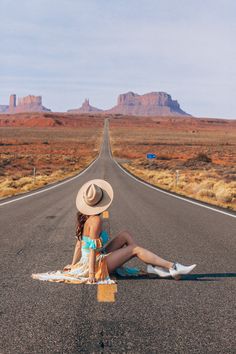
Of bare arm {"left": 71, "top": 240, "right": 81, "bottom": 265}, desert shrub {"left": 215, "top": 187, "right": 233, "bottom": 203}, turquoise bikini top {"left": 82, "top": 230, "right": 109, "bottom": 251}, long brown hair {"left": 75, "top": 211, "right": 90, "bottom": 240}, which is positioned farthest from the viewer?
desert shrub {"left": 215, "top": 187, "right": 233, "bottom": 203}

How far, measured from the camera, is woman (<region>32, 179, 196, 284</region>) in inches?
219

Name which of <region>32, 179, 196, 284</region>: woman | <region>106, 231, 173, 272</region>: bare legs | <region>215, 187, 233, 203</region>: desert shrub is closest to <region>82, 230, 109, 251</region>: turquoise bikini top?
<region>32, 179, 196, 284</region>: woman

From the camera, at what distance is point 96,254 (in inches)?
222

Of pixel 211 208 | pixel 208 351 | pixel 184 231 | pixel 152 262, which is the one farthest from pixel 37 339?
pixel 211 208

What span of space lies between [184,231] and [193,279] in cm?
403

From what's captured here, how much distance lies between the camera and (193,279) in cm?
595

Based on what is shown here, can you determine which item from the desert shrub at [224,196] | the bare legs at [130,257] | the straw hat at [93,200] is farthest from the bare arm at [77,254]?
the desert shrub at [224,196]

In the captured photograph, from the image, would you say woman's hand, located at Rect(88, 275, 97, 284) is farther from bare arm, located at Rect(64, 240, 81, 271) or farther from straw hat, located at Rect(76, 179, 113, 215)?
straw hat, located at Rect(76, 179, 113, 215)

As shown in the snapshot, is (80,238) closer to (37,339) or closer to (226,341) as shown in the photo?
(37,339)

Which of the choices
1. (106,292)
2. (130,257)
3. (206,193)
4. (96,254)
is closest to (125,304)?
(106,292)

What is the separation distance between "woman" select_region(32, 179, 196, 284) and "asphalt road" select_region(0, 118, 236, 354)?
0.15 m

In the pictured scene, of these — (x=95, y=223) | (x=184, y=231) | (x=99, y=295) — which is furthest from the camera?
(x=184, y=231)

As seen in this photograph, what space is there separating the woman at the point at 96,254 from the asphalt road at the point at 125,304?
0.49 feet

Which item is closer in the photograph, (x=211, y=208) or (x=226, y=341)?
(x=226, y=341)
